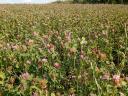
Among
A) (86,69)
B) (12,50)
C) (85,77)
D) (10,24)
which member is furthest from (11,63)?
(10,24)

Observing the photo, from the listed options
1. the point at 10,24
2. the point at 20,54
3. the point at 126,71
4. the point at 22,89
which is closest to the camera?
the point at 22,89

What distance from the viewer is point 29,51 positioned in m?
4.63

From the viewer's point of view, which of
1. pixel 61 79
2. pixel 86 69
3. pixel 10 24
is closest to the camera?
pixel 86 69

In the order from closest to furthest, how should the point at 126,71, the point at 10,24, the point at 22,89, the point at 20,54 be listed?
the point at 22,89
the point at 20,54
the point at 126,71
the point at 10,24

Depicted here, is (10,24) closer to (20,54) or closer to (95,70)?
(20,54)

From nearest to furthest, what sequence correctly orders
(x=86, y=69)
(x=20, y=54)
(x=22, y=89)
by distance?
(x=22, y=89) < (x=86, y=69) < (x=20, y=54)

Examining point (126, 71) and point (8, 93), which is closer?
point (8, 93)

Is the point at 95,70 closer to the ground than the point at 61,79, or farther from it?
farther from it

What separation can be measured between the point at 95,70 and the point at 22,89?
69 cm

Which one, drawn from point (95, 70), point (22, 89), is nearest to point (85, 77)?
point (95, 70)

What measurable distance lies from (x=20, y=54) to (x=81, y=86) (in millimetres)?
1267

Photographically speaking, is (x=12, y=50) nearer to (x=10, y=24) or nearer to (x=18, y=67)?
(x=18, y=67)

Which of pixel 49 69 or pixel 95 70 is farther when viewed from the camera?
pixel 49 69

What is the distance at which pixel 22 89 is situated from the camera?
3057 millimetres
